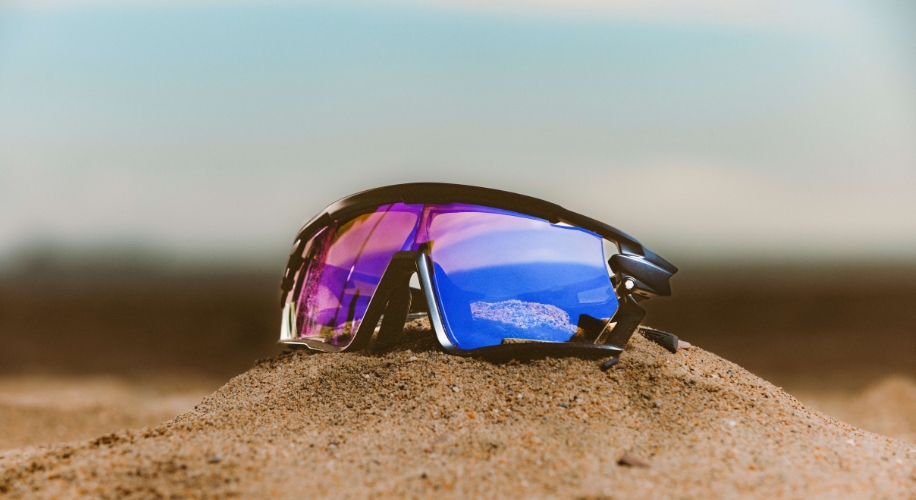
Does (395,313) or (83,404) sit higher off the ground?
(395,313)

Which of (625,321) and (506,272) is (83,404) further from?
(625,321)

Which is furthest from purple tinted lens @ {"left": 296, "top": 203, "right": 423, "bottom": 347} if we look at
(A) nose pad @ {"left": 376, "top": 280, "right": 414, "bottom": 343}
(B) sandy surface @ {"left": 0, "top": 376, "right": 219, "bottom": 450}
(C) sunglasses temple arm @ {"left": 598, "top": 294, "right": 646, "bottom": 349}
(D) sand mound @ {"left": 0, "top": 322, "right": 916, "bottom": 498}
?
(B) sandy surface @ {"left": 0, "top": 376, "right": 219, "bottom": 450}

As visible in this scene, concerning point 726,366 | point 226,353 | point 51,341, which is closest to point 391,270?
point 726,366

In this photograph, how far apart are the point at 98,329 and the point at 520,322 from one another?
1162 cm

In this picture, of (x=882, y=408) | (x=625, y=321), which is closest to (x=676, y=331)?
(x=882, y=408)

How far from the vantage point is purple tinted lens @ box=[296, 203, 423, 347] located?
2.84 m

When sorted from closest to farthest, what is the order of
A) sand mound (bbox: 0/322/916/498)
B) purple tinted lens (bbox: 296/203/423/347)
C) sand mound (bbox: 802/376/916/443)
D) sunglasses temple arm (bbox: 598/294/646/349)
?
sand mound (bbox: 0/322/916/498) < sunglasses temple arm (bbox: 598/294/646/349) < purple tinted lens (bbox: 296/203/423/347) < sand mound (bbox: 802/376/916/443)

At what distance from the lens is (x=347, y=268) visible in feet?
10.1

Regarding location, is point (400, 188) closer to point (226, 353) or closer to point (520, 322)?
point (520, 322)

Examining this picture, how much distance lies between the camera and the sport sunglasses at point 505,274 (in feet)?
8.36

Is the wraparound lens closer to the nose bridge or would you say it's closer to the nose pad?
the nose bridge

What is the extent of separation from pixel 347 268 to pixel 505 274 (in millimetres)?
912

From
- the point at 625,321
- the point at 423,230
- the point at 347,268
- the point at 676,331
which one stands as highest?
the point at 423,230

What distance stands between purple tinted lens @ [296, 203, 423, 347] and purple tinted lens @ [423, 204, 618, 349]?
226mm
